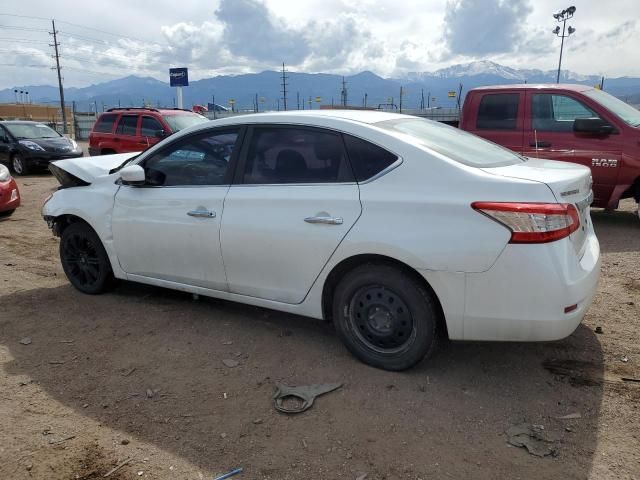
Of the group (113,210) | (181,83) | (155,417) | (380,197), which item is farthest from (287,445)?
(181,83)

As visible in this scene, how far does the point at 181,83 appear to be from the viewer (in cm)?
2694

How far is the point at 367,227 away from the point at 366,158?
1.53ft

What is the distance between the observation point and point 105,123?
12016 millimetres

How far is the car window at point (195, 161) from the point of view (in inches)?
150

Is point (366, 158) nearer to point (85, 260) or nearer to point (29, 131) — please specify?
point (85, 260)

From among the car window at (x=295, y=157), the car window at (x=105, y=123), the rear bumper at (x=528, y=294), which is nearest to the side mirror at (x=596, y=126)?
the rear bumper at (x=528, y=294)

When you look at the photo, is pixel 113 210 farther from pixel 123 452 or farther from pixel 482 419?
pixel 482 419

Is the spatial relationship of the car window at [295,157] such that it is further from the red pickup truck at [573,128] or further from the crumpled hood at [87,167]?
the red pickup truck at [573,128]

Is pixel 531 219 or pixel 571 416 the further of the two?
pixel 571 416

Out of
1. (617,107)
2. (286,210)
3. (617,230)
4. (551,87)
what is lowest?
(617,230)

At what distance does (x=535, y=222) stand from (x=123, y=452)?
244cm

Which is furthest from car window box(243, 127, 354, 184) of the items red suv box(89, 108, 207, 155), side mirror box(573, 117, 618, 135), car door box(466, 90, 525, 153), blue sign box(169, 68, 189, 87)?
blue sign box(169, 68, 189, 87)

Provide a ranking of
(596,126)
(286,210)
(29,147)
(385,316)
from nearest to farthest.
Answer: (385,316) < (286,210) < (596,126) < (29,147)

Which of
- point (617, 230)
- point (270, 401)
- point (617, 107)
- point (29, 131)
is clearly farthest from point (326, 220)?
point (29, 131)
